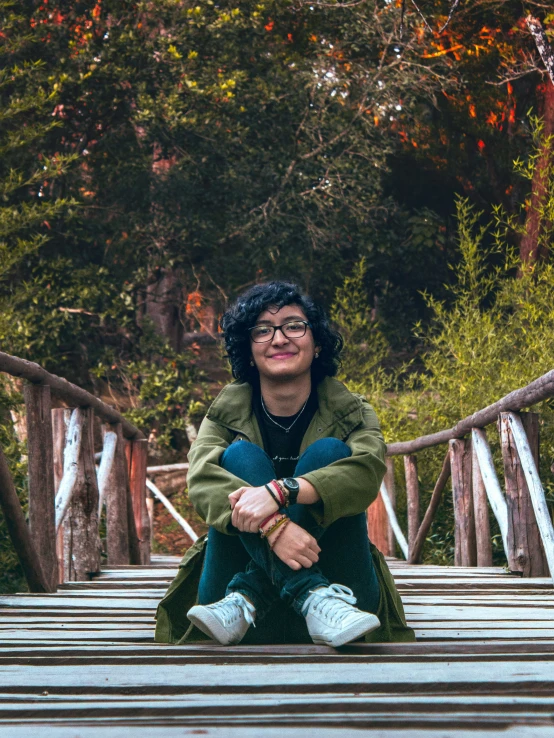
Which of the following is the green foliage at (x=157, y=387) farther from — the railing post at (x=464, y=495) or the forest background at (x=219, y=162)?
the railing post at (x=464, y=495)

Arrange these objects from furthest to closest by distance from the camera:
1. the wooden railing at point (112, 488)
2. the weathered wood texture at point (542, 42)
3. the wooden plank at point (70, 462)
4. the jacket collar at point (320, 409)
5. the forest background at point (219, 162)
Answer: the forest background at point (219, 162)
the weathered wood texture at point (542, 42)
the wooden plank at point (70, 462)
the wooden railing at point (112, 488)
the jacket collar at point (320, 409)

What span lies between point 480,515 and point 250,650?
A: 9.23 feet

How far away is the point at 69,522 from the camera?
4.26m

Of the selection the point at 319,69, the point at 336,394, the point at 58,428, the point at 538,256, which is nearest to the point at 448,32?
the point at 319,69

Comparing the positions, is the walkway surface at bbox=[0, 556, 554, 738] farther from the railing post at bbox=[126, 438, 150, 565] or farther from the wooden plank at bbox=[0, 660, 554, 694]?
the railing post at bbox=[126, 438, 150, 565]

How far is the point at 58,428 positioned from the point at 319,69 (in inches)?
289

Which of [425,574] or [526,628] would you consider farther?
[425,574]

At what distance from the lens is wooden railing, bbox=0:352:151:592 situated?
3.32 m

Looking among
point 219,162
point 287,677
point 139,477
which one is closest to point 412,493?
point 139,477

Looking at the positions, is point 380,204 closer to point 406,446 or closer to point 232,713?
point 406,446

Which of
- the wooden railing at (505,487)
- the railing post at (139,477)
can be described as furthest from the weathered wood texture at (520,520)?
the railing post at (139,477)

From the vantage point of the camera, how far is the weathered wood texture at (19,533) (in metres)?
3.09

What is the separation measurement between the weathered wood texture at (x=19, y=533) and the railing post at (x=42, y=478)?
61 mm

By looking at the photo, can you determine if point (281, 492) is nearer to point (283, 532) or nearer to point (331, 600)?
point (283, 532)
